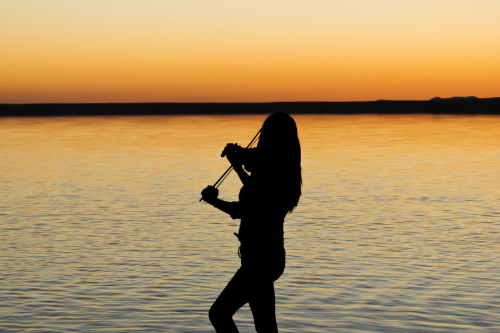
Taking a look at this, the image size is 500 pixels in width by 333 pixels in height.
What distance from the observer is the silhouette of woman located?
5.08 m

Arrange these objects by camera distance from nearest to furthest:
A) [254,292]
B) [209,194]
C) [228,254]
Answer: [209,194]
[254,292]
[228,254]

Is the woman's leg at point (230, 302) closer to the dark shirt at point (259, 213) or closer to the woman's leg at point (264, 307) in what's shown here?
the woman's leg at point (264, 307)

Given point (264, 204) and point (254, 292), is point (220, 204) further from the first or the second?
point (254, 292)

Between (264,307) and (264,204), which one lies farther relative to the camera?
(264,307)

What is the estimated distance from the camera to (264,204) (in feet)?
16.7

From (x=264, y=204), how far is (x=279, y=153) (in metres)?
0.35

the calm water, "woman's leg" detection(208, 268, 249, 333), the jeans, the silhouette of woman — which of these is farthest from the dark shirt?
the calm water

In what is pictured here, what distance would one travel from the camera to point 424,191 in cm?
2250

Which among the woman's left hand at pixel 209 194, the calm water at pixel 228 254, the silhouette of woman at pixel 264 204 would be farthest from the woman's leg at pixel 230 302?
the calm water at pixel 228 254

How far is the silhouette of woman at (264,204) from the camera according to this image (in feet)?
16.7

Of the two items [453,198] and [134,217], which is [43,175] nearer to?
[134,217]

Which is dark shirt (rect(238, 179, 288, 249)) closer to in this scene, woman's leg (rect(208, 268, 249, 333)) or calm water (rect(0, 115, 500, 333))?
woman's leg (rect(208, 268, 249, 333))

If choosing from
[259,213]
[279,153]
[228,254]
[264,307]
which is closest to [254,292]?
[264,307]

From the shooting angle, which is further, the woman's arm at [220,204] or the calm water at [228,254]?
the calm water at [228,254]
